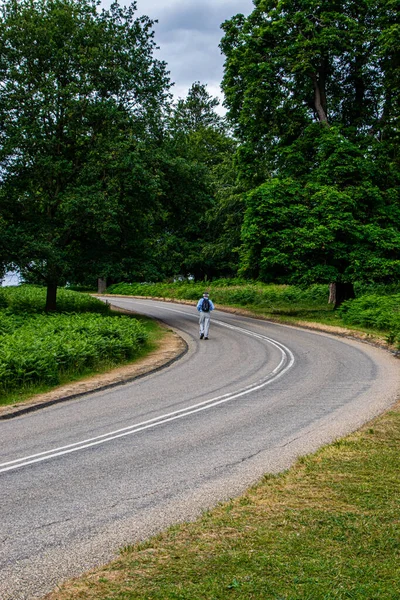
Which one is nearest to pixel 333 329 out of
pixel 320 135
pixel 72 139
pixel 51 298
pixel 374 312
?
pixel 374 312

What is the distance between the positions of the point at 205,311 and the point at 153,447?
1430 centimetres

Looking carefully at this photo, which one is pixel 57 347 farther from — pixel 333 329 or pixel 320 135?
pixel 320 135

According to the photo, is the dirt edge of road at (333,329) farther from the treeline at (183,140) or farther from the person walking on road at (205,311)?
the person walking on road at (205,311)

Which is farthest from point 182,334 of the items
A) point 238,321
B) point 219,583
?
point 219,583

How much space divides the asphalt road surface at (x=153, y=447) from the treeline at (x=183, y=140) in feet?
38.7

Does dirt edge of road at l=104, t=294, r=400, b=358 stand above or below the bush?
above

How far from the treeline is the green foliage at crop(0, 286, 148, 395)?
247 inches

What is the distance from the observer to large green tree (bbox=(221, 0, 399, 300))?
26.8 m

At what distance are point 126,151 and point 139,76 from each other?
193 inches

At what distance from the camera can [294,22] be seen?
28328 millimetres

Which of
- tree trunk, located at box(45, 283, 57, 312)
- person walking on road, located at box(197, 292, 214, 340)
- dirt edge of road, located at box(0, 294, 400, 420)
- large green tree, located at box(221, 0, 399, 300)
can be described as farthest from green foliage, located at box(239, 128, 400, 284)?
tree trunk, located at box(45, 283, 57, 312)

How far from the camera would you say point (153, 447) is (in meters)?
8.45

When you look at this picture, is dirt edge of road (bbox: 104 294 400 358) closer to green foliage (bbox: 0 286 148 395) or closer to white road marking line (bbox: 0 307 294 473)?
white road marking line (bbox: 0 307 294 473)

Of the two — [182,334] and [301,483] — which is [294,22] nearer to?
[182,334]
